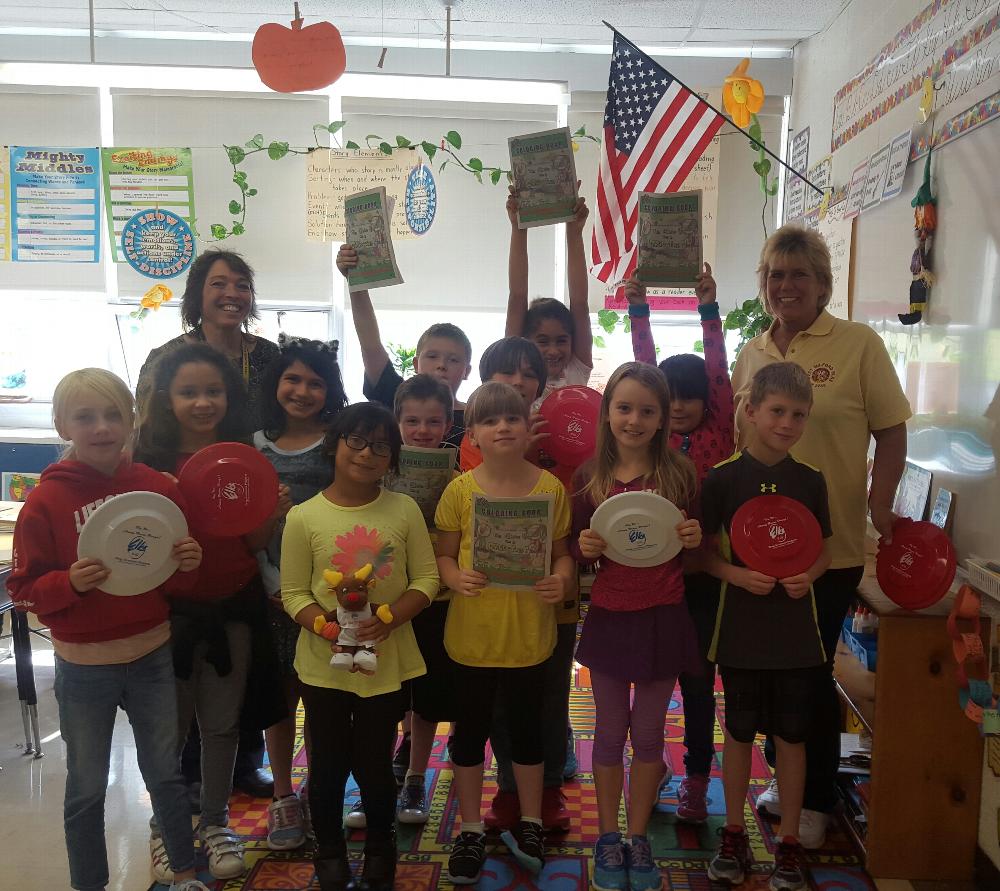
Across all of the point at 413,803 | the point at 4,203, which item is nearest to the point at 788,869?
the point at 413,803

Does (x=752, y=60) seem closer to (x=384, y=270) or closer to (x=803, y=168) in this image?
(x=803, y=168)

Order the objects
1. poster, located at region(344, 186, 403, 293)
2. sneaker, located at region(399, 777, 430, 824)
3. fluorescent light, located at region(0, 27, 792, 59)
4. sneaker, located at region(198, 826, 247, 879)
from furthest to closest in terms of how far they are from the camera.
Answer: fluorescent light, located at region(0, 27, 792, 59), poster, located at region(344, 186, 403, 293), sneaker, located at region(399, 777, 430, 824), sneaker, located at region(198, 826, 247, 879)

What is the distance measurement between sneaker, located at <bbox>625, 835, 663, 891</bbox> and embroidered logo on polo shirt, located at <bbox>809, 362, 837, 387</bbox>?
123cm

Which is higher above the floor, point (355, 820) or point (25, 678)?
point (25, 678)

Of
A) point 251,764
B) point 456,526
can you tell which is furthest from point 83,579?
point 251,764

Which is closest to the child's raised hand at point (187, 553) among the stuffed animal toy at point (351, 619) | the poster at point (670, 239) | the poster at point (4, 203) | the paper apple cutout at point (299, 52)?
the stuffed animal toy at point (351, 619)

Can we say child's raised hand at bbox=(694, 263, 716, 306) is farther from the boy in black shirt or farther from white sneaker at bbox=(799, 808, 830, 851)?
white sneaker at bbox=(799, 808, 830, 851)

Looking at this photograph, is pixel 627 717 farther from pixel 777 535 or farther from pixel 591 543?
pixel 777 535

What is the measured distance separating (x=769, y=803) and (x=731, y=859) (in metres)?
0.40

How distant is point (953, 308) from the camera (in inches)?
90.5

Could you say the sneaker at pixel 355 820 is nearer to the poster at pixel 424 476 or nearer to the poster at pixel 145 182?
the poster at pixel 424 476

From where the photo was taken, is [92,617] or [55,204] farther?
[55,204]

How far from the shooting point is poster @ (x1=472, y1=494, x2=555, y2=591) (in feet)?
5.92

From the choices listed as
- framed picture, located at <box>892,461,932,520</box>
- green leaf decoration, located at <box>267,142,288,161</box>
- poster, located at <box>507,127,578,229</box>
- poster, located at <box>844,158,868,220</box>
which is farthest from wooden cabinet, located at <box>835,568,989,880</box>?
green leaf decoration, located at <box>267,142,288,161</box>
